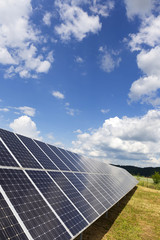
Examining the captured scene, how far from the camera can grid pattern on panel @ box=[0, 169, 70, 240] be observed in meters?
7.58

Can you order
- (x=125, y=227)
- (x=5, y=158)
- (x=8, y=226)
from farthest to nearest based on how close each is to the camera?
(x=125, y=227)
(x=5, y=158)
(x=8, y=226)

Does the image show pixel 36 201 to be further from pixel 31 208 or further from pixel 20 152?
pixel 20 152

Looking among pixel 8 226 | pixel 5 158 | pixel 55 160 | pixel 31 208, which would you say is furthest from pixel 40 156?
pixel 8 226

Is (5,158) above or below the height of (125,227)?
above

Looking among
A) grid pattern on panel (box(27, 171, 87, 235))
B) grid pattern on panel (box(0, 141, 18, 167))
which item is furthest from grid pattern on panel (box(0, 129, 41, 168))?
grid pattern on panel (box(27, 171, 87, 235))

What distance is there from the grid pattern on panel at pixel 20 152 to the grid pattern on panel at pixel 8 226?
4.58 m

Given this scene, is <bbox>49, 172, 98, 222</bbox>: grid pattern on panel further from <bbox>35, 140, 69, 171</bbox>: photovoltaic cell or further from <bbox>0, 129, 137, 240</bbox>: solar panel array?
<bbox>35, 140, 69, 171</bbox>: photovoltaic cell

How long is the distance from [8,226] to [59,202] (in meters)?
4.68

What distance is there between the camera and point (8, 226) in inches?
258

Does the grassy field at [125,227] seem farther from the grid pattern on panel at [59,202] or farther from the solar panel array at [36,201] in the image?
the grid pattern on panel at [59,202]

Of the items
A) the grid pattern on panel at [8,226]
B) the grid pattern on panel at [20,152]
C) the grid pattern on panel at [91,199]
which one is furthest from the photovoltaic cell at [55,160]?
the grid pattern on panel at [8,226]

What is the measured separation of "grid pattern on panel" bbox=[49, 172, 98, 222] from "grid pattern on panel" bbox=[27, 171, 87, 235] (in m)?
0.76

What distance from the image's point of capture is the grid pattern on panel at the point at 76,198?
12183 mm

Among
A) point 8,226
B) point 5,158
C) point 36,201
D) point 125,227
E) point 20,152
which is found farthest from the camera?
point 125,227
